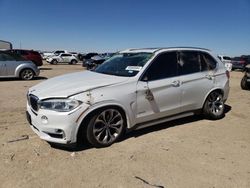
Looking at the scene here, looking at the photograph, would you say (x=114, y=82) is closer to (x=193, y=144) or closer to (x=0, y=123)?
(x=193, y=144)

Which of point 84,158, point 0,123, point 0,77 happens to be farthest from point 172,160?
point 0,77

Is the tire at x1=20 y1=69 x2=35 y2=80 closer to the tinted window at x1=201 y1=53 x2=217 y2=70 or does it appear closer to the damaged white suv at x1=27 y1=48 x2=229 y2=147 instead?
the damaged white suv at x1=27 y1=48 x2=229 y2=147

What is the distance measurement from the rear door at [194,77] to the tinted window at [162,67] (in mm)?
166

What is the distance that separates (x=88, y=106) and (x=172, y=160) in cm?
152

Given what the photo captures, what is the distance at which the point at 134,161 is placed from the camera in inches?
173

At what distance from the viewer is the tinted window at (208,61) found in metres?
6.55

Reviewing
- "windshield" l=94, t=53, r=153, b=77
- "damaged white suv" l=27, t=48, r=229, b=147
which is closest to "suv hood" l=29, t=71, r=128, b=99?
"damaged white suv" l=27, t=48, r=229, b=147

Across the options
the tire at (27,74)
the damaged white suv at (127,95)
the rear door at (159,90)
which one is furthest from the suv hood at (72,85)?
the tire at (27,74)

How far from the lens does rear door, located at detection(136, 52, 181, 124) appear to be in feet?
17.2

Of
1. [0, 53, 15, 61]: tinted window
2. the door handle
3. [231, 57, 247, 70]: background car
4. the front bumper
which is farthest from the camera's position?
[231, 57, 247, 70]: background car

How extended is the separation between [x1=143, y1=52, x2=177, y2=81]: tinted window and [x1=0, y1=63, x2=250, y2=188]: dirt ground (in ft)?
3.68

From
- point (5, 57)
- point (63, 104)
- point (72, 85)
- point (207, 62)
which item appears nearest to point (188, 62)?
point (207, 62)

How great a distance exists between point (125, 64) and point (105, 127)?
58.9 inches

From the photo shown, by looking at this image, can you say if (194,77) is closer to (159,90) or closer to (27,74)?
(159,90)
